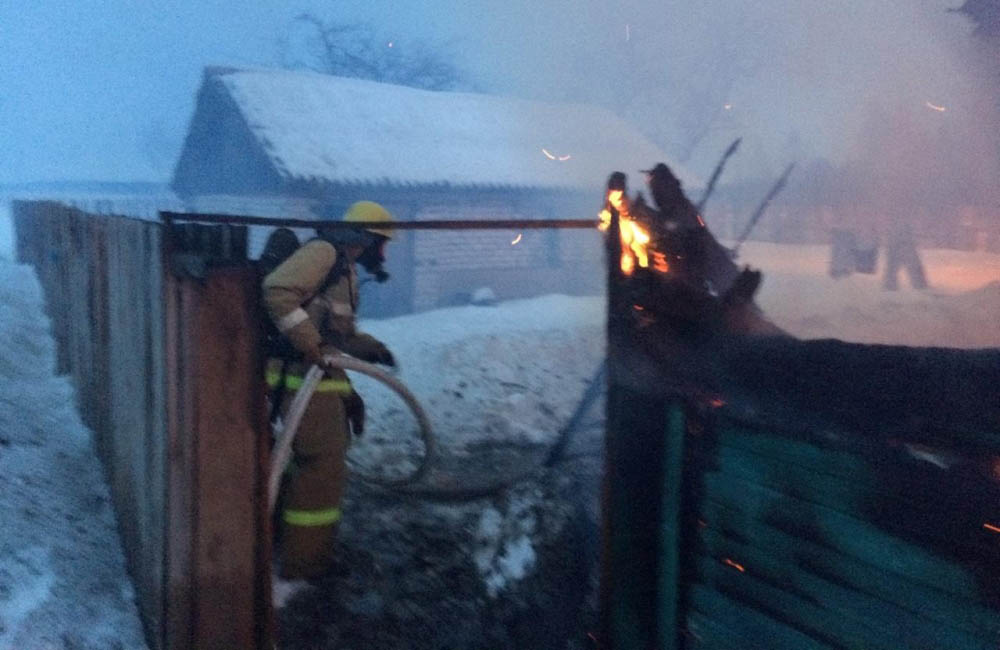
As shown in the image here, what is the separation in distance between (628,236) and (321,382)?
1.68 metres

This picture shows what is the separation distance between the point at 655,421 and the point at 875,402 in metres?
0.78

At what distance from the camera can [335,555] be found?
172 inches

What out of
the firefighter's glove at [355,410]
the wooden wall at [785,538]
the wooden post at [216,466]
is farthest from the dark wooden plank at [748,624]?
the firefighter's glove at [355,410]

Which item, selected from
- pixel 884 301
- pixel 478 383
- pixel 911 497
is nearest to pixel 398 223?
pixel 911 497

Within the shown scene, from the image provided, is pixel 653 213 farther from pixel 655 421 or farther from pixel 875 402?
pixel 875 402

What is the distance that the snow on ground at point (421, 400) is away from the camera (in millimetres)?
3332

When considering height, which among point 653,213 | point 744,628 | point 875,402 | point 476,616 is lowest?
point 476,616

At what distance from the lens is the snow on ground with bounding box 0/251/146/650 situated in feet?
10.3

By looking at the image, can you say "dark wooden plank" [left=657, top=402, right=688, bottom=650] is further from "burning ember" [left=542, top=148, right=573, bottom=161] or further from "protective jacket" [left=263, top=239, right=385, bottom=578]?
"burning ember" [left=542, top=148, right=573, bottom=161]

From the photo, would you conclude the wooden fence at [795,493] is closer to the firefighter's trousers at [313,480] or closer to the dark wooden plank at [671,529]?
the dark wooden plank at [671,529]

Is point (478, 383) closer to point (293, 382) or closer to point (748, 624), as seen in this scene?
point (293, 382)

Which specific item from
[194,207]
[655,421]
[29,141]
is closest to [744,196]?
[194,207]

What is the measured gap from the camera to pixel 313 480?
13.4 ft

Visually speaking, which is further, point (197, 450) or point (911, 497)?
point (197, 450)
